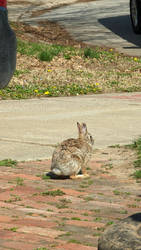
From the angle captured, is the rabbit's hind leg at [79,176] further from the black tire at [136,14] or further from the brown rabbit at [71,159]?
the black tire at [136,14]

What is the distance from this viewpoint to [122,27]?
24312mm

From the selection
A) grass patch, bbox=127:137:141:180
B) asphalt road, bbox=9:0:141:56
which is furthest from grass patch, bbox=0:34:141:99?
grass patch, bbox=127:137:141:180

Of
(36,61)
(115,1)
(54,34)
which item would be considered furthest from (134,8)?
(115,1)

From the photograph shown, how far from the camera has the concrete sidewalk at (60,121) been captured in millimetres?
8570

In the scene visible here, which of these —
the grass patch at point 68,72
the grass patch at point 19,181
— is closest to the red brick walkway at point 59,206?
the grass patch at point 19,181

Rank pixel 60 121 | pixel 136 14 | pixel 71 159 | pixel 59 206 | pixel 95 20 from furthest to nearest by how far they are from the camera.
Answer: pixel 95 20 < pixel 136 14 < pixel 60 121 < pixel 71 159 < pixel 59 206

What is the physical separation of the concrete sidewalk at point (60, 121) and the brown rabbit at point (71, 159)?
936 millimetres

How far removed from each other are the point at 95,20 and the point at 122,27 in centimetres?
179

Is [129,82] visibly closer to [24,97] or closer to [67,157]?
[24,97]

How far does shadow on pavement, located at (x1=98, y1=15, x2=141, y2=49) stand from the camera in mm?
21681

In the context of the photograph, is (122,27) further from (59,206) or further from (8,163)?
(59,206)

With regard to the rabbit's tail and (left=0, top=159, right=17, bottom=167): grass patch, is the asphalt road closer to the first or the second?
(left=0, top=159, right=17, bottom=167): grass patch

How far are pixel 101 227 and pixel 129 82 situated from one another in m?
10.8

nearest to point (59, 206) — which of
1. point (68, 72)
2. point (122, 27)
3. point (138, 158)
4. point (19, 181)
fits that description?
A: point (19, 181)
